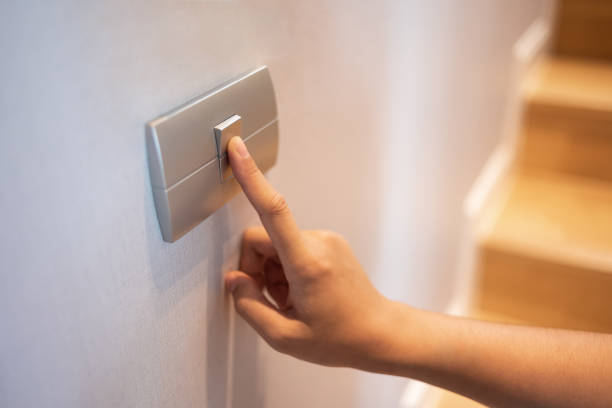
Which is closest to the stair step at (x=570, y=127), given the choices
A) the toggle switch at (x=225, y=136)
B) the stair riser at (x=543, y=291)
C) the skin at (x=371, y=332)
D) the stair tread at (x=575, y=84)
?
the stair tread at (x=575, y=84)

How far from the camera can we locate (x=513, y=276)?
1.32 meters

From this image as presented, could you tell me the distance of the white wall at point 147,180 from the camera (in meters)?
0.25

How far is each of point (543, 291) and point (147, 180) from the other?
117 cm

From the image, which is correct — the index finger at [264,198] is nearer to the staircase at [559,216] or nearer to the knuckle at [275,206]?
the knuckle at [275,206]

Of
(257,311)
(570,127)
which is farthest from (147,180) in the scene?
(570,127)

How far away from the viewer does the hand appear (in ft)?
1.29

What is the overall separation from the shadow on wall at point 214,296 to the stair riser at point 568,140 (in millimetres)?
1239

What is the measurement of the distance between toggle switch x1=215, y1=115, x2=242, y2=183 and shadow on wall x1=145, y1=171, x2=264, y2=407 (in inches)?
1.4

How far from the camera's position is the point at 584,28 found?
68.9 inches

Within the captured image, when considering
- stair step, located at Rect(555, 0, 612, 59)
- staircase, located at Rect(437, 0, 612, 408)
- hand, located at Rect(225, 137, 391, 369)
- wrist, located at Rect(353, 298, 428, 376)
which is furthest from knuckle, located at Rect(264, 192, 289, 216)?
stair step, located at Rect(555, 0, 612, 59)

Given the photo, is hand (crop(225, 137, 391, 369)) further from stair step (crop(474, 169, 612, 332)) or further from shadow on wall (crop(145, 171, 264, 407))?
stair step (crop(474, 169, 612, 332))

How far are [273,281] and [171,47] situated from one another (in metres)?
0.22

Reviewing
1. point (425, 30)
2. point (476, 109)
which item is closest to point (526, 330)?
point (425, 30)

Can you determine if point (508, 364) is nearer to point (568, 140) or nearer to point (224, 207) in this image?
point (224, 207)
